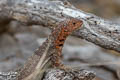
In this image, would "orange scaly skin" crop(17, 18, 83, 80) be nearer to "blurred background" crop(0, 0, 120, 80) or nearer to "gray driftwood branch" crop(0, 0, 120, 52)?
"gray driftwood branch" crop(0, 0, 120, 52)

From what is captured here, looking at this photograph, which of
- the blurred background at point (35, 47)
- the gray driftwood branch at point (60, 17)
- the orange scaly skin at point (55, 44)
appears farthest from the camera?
the blurred background at point (35, 47)

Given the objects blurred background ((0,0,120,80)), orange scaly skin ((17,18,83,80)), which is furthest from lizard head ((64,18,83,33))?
blurred background ((0,0,120,80))

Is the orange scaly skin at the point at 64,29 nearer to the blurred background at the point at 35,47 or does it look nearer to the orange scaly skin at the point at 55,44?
the orange scaly skin at the point at 55,44

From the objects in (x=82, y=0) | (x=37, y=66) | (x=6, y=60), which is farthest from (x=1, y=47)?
(x=82, y=0)

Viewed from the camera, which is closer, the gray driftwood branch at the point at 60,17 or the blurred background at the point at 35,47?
the gray driftwood branch at the point at 60,17

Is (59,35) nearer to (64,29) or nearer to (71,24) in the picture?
(64,29)

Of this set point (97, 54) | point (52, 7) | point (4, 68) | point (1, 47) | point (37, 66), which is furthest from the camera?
point (1, 47)

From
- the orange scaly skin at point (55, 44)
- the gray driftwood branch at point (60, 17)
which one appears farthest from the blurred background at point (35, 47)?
the orange scaly skin at point (55, 44)

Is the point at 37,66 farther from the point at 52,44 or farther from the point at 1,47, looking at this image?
the point at 1,47

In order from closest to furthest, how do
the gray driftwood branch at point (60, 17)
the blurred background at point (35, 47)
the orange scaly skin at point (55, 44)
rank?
1. the orange scaly skin at point (55, 44)
2. the gray driftwood branch at point (60, 17)
3. the blurred background at point (35, 47)
